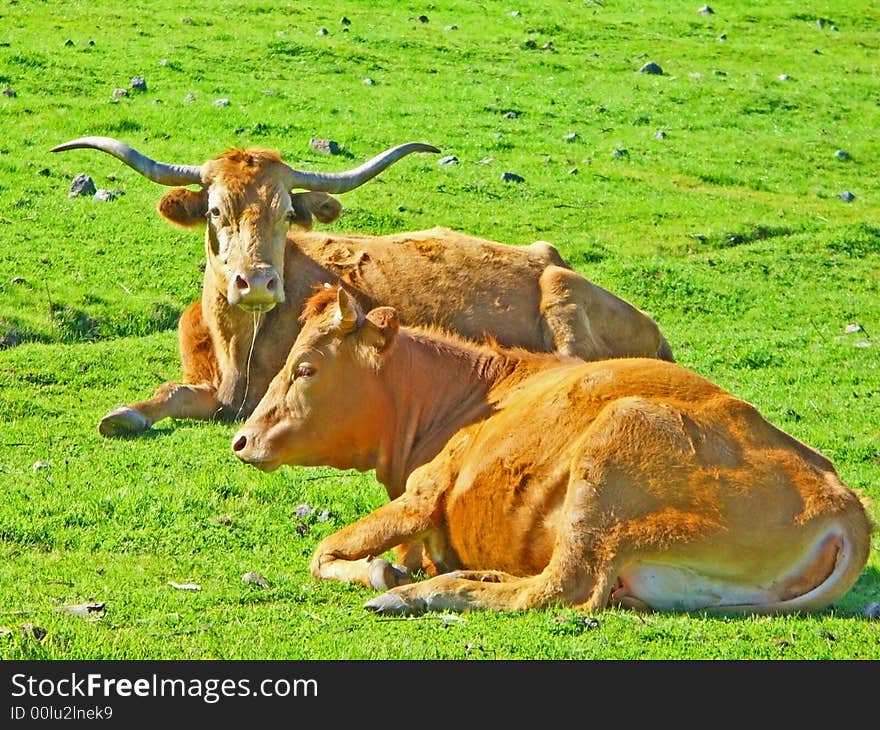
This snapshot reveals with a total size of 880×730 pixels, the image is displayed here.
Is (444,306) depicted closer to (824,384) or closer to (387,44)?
(824,384)

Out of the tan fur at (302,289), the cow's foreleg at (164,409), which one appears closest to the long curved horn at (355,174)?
the tan fur at (302,289)

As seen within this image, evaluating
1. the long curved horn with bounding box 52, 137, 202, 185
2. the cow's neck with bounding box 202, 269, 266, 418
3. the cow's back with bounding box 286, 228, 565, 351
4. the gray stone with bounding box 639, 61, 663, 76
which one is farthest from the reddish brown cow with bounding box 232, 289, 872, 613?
the gray stone with bounding box 639, 61, 663, 76

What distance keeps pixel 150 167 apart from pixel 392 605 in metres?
7.53

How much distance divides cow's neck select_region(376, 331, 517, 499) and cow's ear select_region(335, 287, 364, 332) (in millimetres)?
362

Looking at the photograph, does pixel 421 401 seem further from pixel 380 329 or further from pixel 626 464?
pixel 626 464

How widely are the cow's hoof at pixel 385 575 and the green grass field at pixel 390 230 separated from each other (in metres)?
0.15

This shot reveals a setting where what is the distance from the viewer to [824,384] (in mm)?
16031

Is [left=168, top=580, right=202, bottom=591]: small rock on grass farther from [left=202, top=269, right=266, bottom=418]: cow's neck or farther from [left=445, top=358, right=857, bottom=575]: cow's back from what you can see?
[left=202, top=269, right=266, bottom=418]: cow's neck

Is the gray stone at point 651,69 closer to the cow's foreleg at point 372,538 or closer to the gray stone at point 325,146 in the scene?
the gray stone at point 325,146

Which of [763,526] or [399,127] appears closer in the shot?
[763,526]

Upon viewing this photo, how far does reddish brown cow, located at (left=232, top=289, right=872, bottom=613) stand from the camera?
8.76 meters

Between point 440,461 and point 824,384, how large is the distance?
23.3ft

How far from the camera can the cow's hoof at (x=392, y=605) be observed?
876cm

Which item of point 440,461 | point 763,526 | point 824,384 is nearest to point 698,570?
point 763,526
